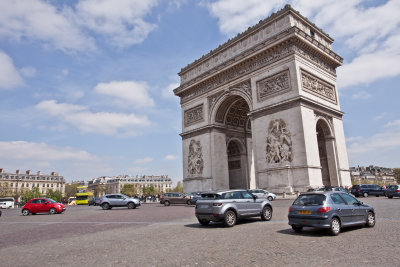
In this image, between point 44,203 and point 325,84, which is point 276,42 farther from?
point 44,203

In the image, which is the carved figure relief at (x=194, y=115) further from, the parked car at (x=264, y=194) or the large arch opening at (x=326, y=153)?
the parked car at (x=264, y=194)

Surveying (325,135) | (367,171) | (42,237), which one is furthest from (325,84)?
(367,171)

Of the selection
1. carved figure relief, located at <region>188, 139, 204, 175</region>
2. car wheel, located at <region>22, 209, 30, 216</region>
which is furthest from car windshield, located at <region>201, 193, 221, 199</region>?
carved figure relief, located at <region>188, 139, 204, 175</region>

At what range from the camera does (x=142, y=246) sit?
7324mm

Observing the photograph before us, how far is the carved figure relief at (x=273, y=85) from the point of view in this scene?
1016 inches

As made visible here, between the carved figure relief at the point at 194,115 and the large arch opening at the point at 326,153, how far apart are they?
13691 mm

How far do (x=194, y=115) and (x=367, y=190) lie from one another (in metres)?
20.5

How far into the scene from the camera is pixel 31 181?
11031 cm

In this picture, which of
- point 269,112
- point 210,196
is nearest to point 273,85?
point 269,112

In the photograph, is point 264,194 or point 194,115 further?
point 194,115

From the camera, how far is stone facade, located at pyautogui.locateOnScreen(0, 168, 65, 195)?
10375cm

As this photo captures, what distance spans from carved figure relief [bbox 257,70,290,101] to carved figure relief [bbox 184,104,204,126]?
914 cm

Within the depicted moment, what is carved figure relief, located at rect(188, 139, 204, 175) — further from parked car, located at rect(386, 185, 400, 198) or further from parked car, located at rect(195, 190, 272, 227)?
parked car, located at rect(195, 190, 272, 227)

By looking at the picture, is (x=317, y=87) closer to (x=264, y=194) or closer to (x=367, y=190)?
(x=367, y=190)
